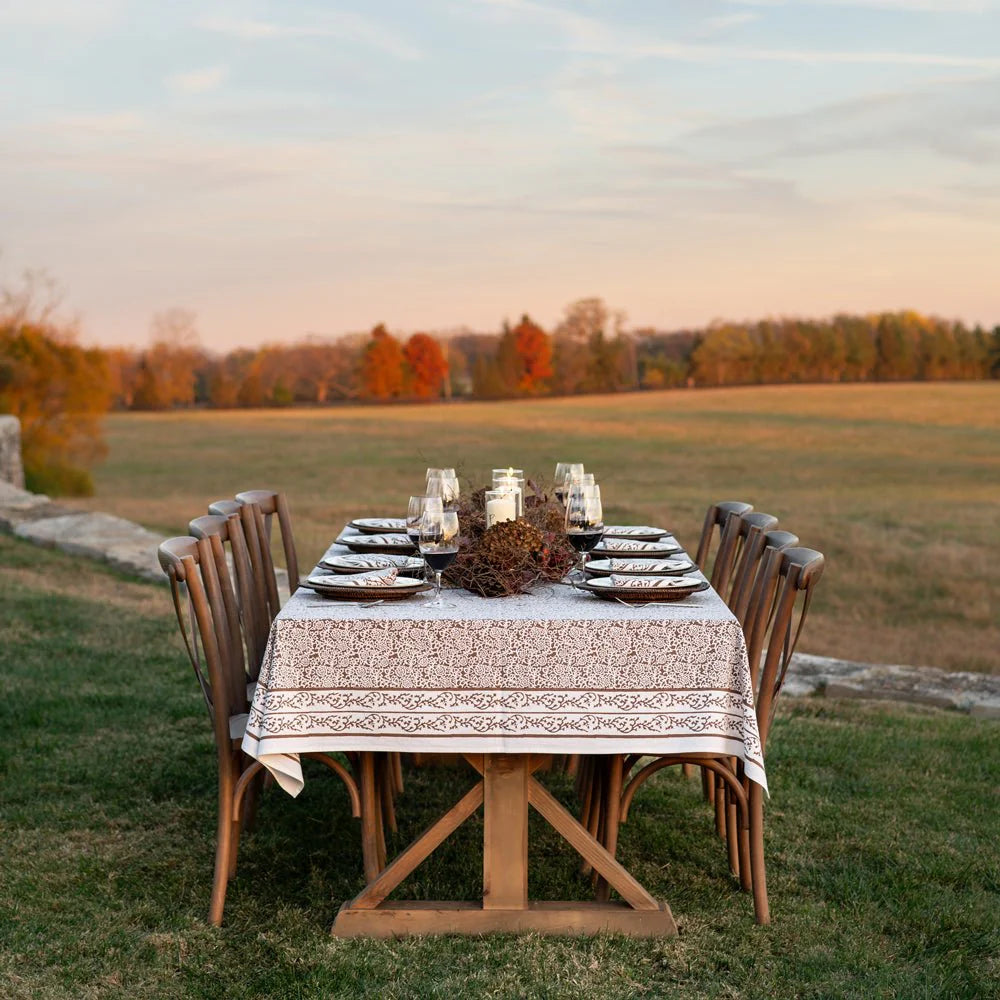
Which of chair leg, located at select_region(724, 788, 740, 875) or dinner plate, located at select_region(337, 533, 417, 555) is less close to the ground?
dinner plate, located at select_region(337, 533, 417, 555)

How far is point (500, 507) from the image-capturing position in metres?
3.56

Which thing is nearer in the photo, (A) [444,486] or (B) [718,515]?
(A) [444,486]

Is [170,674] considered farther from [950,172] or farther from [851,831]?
[950,172]

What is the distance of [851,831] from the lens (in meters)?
4.19

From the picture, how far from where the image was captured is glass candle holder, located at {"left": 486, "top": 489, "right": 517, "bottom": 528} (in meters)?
3.55

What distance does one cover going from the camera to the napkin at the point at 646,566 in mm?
3428

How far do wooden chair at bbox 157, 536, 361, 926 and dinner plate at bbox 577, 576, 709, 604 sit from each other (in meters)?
0.84

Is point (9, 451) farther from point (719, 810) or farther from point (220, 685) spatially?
point (719, 810)

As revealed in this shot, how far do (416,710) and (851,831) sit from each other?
1.95m

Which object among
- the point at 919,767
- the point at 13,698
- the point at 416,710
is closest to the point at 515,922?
the point at 416,710

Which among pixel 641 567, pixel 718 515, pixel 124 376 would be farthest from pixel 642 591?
pixel 124 376

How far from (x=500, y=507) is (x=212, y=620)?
0.89 meters

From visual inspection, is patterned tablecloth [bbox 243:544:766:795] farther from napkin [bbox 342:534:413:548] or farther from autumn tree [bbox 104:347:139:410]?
autumn tree [bbox 104:347:139:410]

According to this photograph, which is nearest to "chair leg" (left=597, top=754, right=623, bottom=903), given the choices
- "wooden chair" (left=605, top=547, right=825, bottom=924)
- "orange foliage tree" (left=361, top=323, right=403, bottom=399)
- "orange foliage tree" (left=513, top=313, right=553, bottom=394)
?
"wooden chair" (left=605, top=547, right=825, bottom=924)
